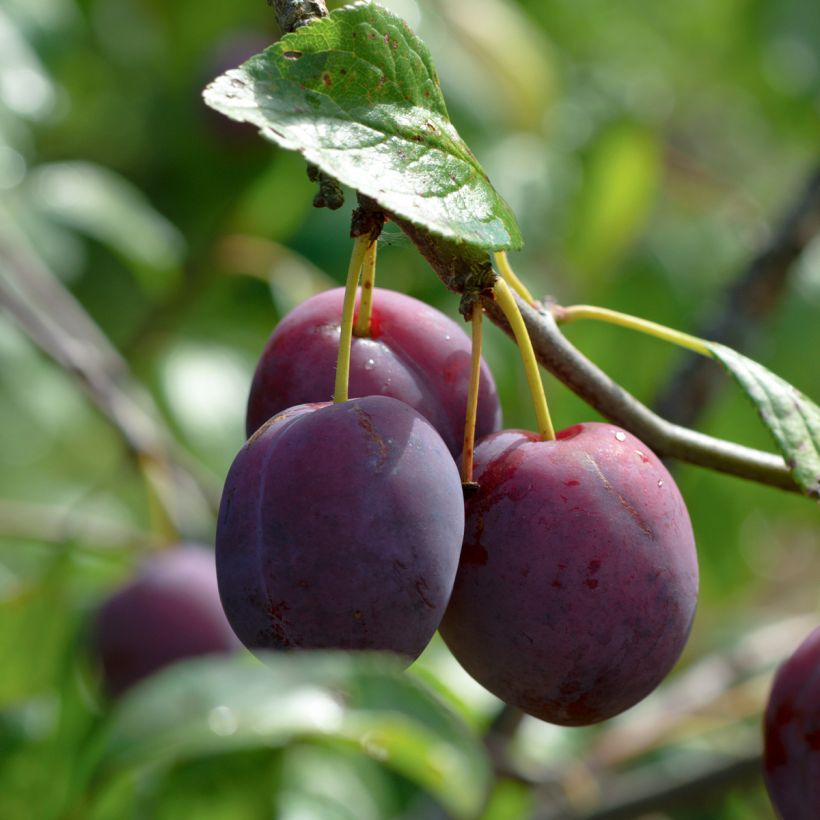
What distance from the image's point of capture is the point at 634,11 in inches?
98.8

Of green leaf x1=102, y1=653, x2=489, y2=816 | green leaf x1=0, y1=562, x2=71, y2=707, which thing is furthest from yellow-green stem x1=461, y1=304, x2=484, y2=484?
green leaf x1=0, y1=562, x2=71, y2=707

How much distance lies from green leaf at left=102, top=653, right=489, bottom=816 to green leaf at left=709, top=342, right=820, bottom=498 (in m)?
0.24

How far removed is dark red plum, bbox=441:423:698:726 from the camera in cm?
62

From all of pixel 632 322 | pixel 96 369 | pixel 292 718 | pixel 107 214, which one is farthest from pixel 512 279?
pixel 107 214

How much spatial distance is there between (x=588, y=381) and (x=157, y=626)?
2.37 ft

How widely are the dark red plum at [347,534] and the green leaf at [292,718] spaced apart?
0.16ft

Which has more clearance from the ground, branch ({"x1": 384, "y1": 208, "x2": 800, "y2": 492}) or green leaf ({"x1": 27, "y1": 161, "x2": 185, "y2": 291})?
branch ({"x1": 384, "y1": 208, "x2": 800, "y2": 492})

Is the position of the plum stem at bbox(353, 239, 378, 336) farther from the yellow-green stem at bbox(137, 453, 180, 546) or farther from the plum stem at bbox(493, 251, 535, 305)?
the yellow-green stem at bbox(137, 453, 180, 546)

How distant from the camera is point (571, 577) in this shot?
2.01 ft

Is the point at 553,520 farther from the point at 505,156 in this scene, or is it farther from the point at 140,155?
the point at 140,155

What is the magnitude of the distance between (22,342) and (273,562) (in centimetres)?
133

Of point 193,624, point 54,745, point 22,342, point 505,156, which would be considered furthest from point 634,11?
point 54,745

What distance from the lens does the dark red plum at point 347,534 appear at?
570mm

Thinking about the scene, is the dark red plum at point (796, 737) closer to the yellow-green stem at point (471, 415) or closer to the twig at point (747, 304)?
the yellow-green stem at point (471, 415)
